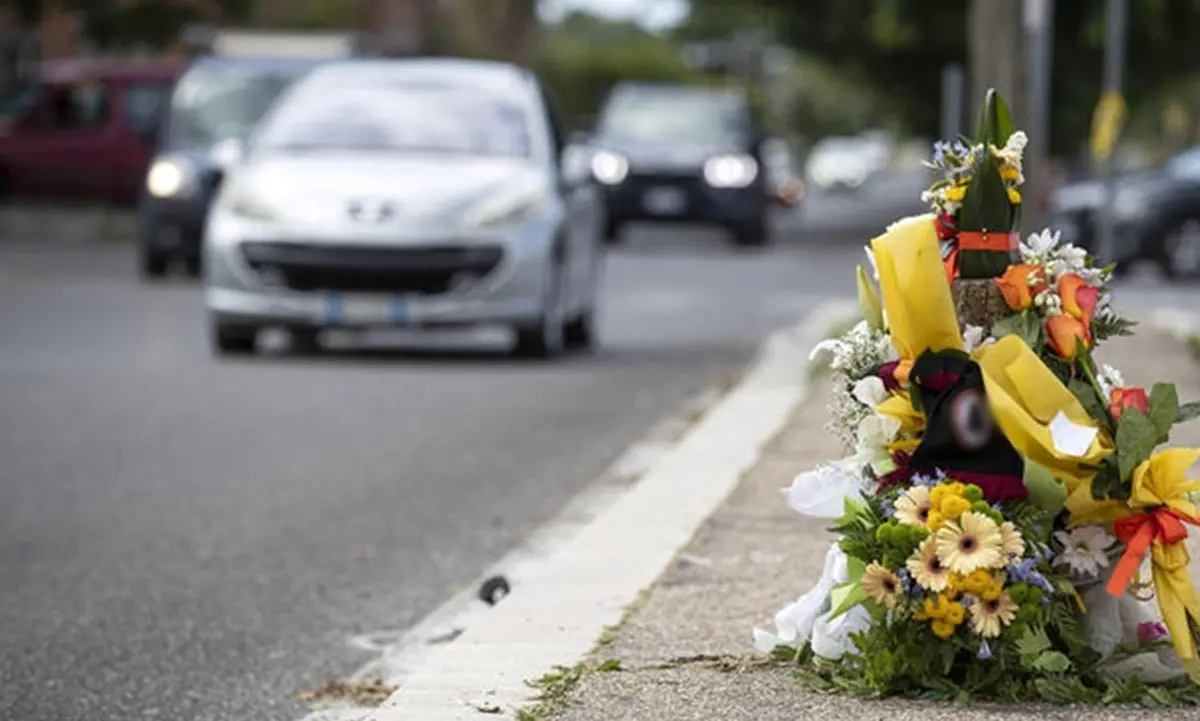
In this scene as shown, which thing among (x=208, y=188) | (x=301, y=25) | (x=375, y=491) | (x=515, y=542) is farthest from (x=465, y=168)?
(x=301, y=25)

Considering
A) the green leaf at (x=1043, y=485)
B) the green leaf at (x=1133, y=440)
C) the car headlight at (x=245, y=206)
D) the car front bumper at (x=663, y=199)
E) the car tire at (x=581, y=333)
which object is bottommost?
the car front bumper at (x=663, y=199)

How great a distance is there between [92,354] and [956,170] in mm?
10704

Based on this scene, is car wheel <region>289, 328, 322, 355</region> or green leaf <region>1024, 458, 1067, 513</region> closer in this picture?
green leaf <region>1024, 458, 1067, 513</region>

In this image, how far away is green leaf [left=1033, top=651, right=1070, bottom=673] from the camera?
5430 mm

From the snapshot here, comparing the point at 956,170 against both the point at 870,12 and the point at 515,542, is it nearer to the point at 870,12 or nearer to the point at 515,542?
the point at 515,542

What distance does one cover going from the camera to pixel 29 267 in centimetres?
2612

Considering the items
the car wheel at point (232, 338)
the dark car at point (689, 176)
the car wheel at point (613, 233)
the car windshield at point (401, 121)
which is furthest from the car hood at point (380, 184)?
the car wheel at point (613, 233)

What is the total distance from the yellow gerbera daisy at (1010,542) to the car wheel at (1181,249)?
23.0 meters

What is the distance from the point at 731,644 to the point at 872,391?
86 centimetres

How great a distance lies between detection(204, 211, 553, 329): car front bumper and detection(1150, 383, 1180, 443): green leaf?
9.86m

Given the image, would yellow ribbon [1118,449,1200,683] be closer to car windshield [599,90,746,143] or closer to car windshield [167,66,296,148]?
car windshield [167,66,296,148]

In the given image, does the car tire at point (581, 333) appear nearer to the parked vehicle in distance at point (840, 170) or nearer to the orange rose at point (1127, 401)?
the orange rose at point (1127, 401)

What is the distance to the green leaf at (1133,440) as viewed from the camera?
5.42m

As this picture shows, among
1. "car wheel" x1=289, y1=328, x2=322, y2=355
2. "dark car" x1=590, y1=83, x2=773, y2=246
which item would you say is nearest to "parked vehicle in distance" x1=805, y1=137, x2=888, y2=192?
"dark car" x1=590, y1=83, x2=773, y2=246
